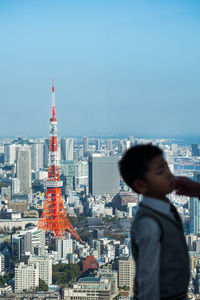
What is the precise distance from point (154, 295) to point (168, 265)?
0.12 feet

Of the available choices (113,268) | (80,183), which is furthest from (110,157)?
(113,268)

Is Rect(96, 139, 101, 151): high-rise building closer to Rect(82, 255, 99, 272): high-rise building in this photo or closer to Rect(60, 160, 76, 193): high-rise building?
Rect(60, 160, 76, 193): high-rise building

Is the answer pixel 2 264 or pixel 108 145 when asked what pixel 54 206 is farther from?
pixel 2 264

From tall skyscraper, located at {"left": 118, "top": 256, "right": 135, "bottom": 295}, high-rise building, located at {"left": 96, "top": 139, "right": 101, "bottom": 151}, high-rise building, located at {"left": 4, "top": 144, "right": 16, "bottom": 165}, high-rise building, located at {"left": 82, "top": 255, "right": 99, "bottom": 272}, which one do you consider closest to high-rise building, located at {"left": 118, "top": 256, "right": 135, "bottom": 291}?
tall skyscraper, located at {"left": 118, "top": 256, "right": 135, "bottom": 295}

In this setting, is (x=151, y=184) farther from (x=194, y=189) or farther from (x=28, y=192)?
(x=28, y=192)

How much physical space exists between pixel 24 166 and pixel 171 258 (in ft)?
35.8

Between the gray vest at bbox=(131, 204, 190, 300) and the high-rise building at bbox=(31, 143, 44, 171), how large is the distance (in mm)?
10393

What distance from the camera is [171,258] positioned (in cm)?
58

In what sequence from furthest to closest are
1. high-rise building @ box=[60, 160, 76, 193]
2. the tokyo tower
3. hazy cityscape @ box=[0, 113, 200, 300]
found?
high-rise building @ box=[60, 160, 76, 193], the tokyo tower, hazy cityscape @ box=[0, 113, 200, 300]

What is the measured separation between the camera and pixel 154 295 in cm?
56

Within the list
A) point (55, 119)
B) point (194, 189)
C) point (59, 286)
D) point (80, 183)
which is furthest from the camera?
point (80, 183)

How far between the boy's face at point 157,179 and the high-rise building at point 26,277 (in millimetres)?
3782

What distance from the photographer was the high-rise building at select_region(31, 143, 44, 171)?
1102cm

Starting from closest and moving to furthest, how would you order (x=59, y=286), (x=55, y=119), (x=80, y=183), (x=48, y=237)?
(x=59, y=286) → (x=48, y=237) → (x=55, y=119) → (x=80, y=183)
